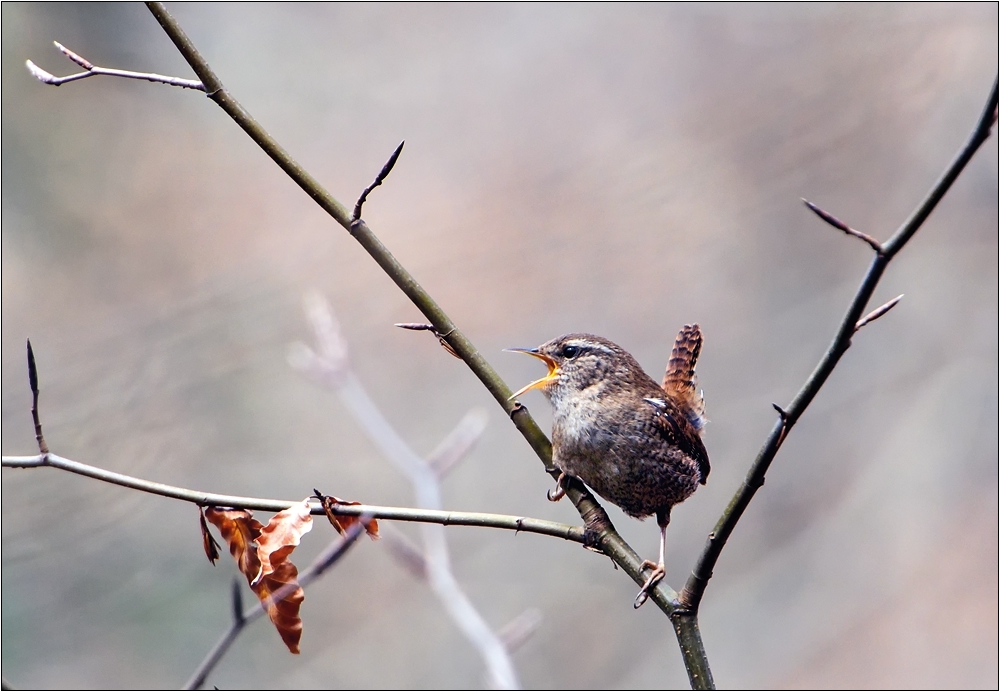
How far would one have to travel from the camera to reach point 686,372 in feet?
10.0

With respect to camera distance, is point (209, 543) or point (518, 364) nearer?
point (209, 543)

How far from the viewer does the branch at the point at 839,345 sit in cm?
116

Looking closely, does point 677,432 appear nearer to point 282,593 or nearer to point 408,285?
point 408,285

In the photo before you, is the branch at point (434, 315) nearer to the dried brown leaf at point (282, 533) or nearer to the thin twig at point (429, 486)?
the thin twig at point (429, 486)

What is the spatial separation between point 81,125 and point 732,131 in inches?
224

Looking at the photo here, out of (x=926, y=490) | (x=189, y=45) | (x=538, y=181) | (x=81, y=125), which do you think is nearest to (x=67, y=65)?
(x=81, y=125)

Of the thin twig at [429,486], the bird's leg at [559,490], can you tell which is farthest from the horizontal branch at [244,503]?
the bird's leg at [559,490]

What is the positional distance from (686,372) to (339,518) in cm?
167

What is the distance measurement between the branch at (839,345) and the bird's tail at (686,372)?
1457 millimetres

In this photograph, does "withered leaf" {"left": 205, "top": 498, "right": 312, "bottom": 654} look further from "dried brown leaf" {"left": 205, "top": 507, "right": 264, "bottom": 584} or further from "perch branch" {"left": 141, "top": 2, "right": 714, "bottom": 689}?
"perch branch" {"left": 141, "top": 2, "right": 714, "bottom": 689}

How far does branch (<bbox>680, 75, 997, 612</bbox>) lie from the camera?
116cm

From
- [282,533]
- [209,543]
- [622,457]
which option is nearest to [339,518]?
[282,533]

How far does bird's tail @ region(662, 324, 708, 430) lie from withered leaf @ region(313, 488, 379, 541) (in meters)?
1.54

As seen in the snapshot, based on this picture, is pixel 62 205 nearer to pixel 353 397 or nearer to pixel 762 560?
pixel 353 397
